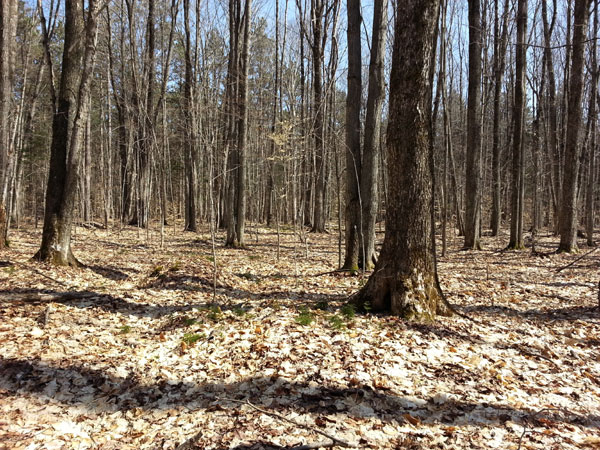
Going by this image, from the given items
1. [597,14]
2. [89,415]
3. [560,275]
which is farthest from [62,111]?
[597,14]

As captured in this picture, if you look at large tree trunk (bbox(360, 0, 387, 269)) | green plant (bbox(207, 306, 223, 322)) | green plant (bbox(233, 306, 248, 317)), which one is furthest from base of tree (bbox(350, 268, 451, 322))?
large tree trunk (bbox(360, 0, 387, 269))

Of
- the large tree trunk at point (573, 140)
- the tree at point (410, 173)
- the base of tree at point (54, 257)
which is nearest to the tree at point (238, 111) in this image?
the base of tree at point (54, 257)

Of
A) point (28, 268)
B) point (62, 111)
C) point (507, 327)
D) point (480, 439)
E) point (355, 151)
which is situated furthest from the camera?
point (355, 151)

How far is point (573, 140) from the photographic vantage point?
10.4 metres

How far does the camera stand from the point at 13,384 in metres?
3.25

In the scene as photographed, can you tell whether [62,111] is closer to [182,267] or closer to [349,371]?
[182,267]

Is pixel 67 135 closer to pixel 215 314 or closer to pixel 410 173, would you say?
pixel 215 314

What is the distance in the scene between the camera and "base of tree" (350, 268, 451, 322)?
455cm

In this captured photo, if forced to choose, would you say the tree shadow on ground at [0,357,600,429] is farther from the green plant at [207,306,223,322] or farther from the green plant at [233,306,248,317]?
the green plant at [233,306,248,317]

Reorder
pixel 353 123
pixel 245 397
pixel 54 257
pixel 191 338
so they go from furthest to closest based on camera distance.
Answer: pixel 353 123
pixel 54 257
pixel 191 338
pixel 245 397

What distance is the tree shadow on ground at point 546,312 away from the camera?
5.15 metres

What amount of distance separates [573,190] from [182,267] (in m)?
11.4

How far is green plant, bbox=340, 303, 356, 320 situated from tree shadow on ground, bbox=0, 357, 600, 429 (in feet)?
4.89

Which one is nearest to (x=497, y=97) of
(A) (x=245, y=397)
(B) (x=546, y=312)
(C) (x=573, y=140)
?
(C) (x=573, y=140)
